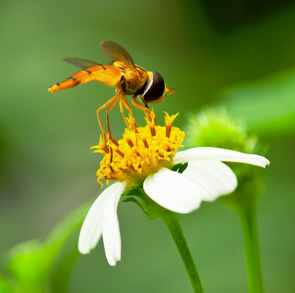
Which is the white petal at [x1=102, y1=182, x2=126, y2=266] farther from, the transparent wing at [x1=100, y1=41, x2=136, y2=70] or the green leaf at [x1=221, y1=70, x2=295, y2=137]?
the green leaf at [x1=221, y1=70, x2=295, y2=137]

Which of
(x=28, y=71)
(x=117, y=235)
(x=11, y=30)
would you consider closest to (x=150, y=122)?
(x=117, y=235)

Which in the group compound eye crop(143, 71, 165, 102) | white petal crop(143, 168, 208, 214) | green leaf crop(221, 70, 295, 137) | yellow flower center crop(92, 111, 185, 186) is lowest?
green leaf crop(221, 70, 295, 137)

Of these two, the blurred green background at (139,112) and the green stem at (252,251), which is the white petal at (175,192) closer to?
the green stem at (252,251)

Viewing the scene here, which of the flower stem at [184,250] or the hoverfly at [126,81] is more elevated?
the hoverfly at [126,81]

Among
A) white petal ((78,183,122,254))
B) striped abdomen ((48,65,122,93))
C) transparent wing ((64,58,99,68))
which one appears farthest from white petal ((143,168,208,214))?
transparent wing ((64,58,99,68))

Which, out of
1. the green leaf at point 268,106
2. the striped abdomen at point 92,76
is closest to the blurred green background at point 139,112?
the green leaf at point 268,106

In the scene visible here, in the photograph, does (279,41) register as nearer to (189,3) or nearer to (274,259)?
(189,3)

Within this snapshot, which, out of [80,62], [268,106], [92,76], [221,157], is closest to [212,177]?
[221,157]
